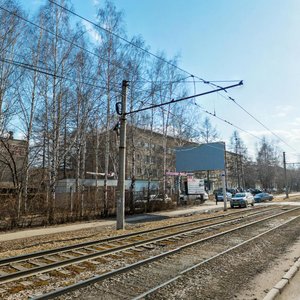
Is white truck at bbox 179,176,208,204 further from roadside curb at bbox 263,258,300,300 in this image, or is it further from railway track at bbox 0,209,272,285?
roadside curb at bbox 263,258,300,300

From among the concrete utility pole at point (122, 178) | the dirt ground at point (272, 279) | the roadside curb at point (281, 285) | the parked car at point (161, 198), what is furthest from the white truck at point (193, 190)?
the roadside curb at point (281, 285)

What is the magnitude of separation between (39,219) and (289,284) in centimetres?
1518

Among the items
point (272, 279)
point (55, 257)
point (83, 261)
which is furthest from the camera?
point (55, 257)

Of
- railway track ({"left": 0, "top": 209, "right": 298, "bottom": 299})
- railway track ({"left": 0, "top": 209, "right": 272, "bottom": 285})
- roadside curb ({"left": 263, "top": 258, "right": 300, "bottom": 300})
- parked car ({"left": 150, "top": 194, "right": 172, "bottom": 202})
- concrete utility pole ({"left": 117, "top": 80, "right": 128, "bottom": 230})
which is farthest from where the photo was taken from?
parked car ({"left": 150, "top": 194, "right": 172, "bottom": 202})

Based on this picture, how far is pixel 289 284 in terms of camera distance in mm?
6582

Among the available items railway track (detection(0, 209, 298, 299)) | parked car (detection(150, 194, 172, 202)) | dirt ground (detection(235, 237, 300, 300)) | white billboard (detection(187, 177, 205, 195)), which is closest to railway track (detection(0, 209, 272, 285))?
railway track (detection(0, 209, 298, 299))

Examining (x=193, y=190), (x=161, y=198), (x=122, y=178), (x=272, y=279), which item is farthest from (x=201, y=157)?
(x=272, y=279)

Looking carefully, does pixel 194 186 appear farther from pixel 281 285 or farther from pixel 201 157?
pixel 281 285

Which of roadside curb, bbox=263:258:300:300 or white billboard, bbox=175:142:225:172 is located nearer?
roadside curb, bbox=263:258:300:300

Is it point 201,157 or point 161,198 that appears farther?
point 201,157

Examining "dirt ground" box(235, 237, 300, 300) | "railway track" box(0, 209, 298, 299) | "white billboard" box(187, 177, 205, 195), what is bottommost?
"dirt ground" box(235, 237, 300, 300)

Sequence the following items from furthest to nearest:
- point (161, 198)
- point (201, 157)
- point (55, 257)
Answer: point (201, 157), point (161, 198), point (55, 257)

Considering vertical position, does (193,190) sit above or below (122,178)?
below

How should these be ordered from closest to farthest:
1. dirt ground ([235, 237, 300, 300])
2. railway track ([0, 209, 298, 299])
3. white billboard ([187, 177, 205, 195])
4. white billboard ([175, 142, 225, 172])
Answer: dirt ground ([235, 237, 300, 300])
railway track ([0, 209, 298, 299])
white billboard ([175, 142, 225, 172])
white billboard ([187, 177, 205, 195])
